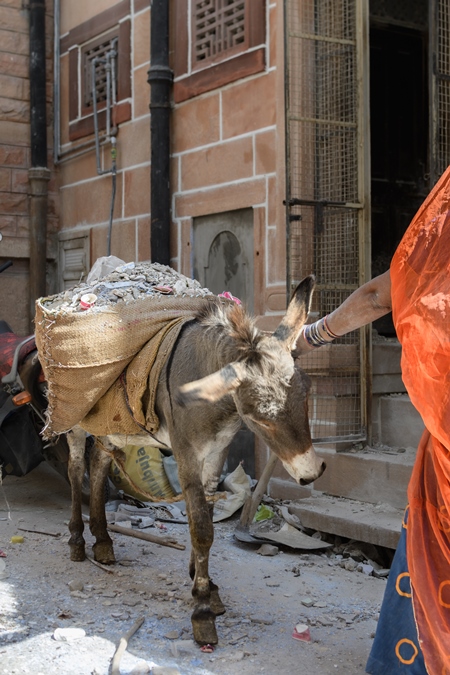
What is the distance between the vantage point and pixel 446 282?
242 cm

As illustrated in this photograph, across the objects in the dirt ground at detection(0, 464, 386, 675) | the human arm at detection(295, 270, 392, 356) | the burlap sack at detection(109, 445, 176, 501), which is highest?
the human arm at detection(295, 270, 392, 356)

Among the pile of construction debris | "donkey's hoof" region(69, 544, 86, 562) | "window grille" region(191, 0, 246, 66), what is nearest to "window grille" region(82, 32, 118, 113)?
"window grille" region(191, 0, 246, 66)

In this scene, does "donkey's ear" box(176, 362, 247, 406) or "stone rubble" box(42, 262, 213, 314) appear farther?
"stone rubble" box(42, 262, 213, 314)

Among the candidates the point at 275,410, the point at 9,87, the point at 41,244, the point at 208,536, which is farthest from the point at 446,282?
the point at 9,87

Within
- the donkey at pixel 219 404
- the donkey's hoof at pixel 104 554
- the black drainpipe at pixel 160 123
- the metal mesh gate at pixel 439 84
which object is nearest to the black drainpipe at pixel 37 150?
the black drainpipe at pixel 160 123

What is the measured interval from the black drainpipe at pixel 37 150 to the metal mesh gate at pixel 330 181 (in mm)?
3941

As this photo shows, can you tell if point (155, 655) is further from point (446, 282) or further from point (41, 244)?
point (41, 244)

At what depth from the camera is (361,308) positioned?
9.47 ft

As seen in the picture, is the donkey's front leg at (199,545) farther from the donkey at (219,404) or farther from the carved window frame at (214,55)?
the carved window frame at (214,55)

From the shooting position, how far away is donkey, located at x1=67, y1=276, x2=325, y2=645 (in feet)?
10.1

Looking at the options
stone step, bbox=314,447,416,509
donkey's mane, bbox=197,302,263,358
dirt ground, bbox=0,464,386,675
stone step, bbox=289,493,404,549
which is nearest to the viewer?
donkey's mane, bbox=197,302,263,358

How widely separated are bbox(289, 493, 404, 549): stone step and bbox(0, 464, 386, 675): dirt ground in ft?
0.64

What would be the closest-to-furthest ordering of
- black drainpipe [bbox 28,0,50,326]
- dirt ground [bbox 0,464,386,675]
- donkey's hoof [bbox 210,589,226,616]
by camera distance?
dirt ground [bbox 0,464,386,675] → donkey's hoof [bbox 210,589,226,616] → black drainpipe [bbox 28,0,50,326]

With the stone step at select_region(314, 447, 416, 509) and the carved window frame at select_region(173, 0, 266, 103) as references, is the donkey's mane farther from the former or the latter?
the carved window frame at select_region(173, 0, 266, 103)
